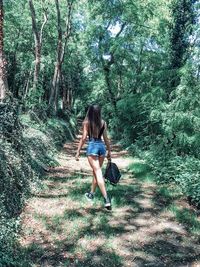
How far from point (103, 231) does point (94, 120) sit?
2.33 meters

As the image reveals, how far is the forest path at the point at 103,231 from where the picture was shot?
20.7 ft

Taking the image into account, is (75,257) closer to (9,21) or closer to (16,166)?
(16,166)

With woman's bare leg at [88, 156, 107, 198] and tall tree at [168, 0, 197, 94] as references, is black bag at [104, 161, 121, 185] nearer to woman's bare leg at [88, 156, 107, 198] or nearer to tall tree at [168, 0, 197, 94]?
woman's bare leg at [88, 156, 107, 198]

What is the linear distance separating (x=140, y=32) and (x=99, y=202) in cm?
2114

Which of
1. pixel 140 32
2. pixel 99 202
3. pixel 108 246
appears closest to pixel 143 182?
pixel 99 202

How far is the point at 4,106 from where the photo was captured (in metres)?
9.82

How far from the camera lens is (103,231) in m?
7.46

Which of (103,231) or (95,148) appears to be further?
(95,148)

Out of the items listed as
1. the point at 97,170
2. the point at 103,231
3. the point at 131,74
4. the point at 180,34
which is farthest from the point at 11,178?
the point at 131,74

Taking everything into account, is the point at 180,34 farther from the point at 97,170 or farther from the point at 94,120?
the point at 97,170

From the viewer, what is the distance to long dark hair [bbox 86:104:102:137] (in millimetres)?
8133

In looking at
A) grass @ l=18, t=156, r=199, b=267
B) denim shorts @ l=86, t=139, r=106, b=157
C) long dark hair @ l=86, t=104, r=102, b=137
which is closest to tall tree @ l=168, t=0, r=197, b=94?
grass @ l=18, t=156, r=199, b=267

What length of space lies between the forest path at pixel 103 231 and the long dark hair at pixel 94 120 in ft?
6.08

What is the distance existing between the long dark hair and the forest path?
1.85 m
